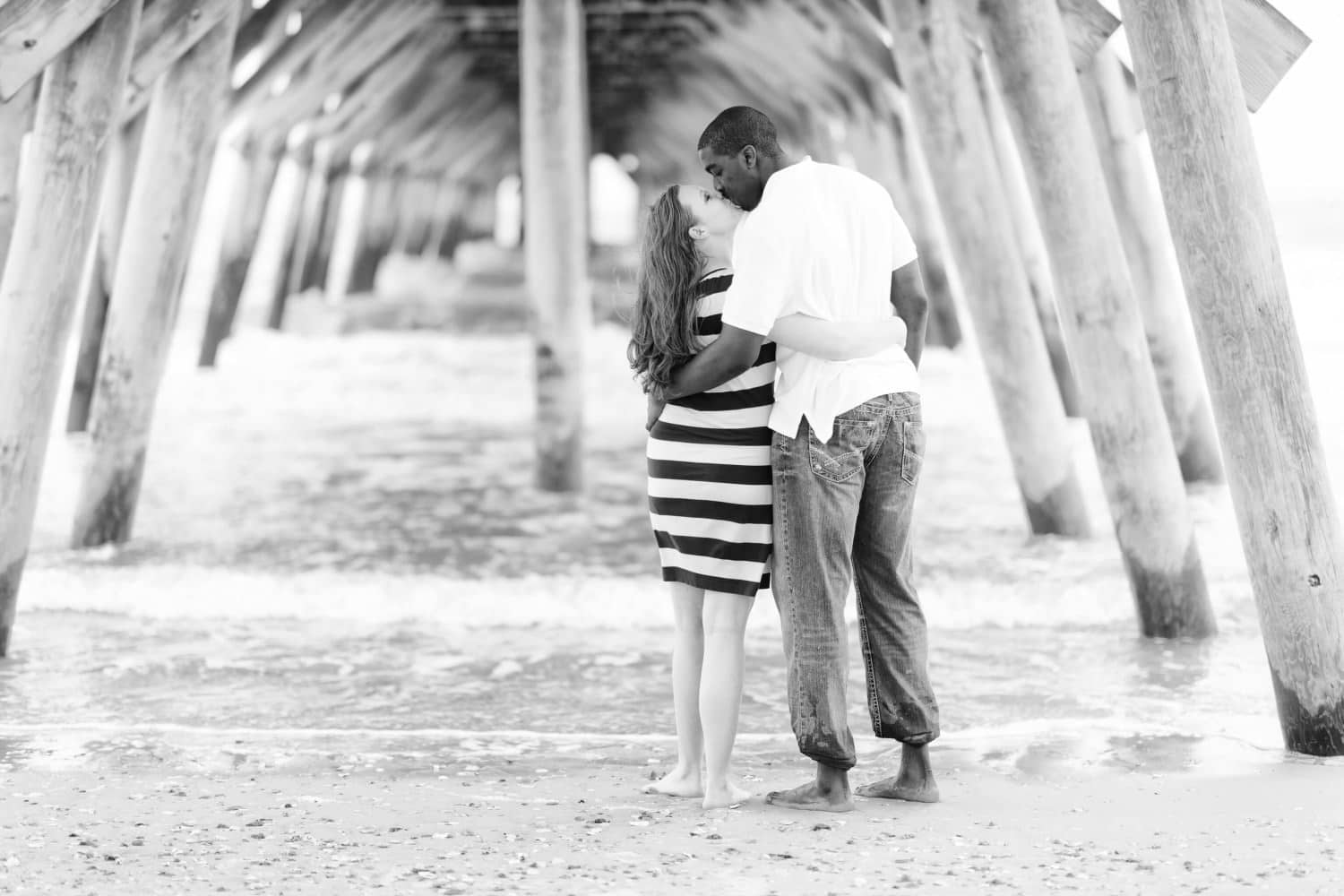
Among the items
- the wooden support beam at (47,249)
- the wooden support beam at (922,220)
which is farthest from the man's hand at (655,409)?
the wooden support beam at (922,220)

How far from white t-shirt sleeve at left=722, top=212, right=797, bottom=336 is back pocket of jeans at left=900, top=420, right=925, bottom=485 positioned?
356 mm

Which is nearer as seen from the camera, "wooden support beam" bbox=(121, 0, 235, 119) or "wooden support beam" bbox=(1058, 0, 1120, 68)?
"wooden support beam" bbox=(1058, 0, 1120, 68)

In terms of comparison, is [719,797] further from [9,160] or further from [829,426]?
[9,160]

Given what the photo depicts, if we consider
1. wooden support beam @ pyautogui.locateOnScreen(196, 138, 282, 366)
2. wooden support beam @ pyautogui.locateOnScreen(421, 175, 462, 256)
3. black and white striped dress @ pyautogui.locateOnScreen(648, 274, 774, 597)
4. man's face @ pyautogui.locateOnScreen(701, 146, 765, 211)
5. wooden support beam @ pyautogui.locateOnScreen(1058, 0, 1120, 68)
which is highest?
wooden support beam @ pyautogui.locateOnScreen(421, 175, 462, 256)

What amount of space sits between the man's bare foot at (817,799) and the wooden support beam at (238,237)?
12542 millimetres

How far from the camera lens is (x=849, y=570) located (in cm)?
291

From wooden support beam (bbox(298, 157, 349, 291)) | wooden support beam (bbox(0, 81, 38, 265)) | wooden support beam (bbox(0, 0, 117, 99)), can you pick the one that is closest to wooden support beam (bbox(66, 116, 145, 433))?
wooden support beam (bbox(0, 81, 38, 265))

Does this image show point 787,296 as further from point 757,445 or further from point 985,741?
point 985,741

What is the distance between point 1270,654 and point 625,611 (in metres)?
2.61

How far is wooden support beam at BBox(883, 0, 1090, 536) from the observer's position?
19.0 ft

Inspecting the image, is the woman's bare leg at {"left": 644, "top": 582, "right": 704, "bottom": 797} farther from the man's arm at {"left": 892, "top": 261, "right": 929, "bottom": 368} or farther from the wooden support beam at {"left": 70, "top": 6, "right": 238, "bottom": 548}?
the wooden support beam at {"left": 70, "top": 6, "right": 238, "bottom": 548}

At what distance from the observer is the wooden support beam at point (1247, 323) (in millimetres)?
3258

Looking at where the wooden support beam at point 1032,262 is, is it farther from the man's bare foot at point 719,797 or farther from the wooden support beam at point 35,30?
the man's bare foot at point 719,797

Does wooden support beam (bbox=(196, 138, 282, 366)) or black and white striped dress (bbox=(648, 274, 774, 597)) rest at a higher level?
wooden support beam (bbox=(196, 138, 282, 366))
